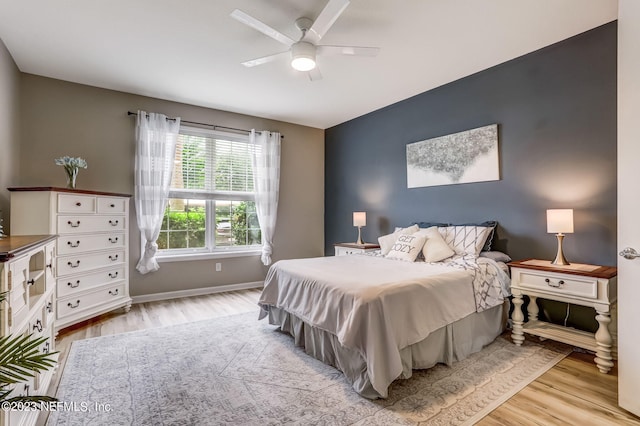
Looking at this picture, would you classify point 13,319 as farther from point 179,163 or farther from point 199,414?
point 179,163

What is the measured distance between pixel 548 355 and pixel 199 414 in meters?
2.57

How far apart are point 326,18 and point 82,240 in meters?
3.00

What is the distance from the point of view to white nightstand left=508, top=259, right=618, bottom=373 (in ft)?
7.25

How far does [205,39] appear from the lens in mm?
2750

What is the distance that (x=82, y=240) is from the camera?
311cm

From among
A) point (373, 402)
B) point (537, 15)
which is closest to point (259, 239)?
point (373, 402)

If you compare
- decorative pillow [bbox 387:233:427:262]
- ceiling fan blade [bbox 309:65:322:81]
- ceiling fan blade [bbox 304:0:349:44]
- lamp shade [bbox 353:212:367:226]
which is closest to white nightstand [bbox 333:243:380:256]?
lamp shade [bbox 353:212:367:226]

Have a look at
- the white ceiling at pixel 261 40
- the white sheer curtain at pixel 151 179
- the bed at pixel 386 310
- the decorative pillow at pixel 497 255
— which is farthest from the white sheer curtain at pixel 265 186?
the decorative pillow at pixel 497 255

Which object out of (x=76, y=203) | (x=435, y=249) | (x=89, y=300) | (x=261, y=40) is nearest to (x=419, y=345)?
(x=435, y=249)

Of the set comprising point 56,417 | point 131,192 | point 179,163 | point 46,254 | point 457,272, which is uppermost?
point 179,163

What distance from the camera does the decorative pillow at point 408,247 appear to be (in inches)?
123

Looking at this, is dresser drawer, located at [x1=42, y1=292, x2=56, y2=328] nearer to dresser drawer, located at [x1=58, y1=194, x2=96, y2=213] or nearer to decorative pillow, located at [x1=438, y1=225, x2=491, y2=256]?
dresser drawer, located at [x1=58, y1=194, x2=96, y2=213]

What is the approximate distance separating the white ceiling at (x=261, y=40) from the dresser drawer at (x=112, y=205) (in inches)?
52.9

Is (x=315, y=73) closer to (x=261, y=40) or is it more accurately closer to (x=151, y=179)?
(x=261, y=40)
